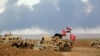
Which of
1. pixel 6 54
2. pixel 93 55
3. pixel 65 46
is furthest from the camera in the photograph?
pixel 65 46

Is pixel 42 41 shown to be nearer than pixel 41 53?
No

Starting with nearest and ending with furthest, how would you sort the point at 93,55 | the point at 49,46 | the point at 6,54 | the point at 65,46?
the point at 6,54 → the point at 93,55 → the point at 49,46 → the point at 65,46

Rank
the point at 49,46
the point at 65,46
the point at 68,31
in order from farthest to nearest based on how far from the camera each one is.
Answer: the point at 68,31, the point at 65,46, the point at 49,46

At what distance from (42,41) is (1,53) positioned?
47.8 feet

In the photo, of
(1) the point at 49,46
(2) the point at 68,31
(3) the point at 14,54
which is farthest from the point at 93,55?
(2) the point at 68,31

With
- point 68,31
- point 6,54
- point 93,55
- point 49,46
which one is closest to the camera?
point 6,54

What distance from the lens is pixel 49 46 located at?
52156 millimetres

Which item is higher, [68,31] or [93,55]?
[68,31]

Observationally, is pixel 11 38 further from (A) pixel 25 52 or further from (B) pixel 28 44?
(A) pixel 25 52

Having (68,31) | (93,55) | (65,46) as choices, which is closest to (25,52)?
(93,55)

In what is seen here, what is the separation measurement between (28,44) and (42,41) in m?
6.49

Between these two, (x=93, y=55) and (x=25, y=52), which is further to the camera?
(x=93, y=55)

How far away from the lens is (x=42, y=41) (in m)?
54.0

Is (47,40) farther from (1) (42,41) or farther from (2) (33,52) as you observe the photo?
(2) (33,52)
